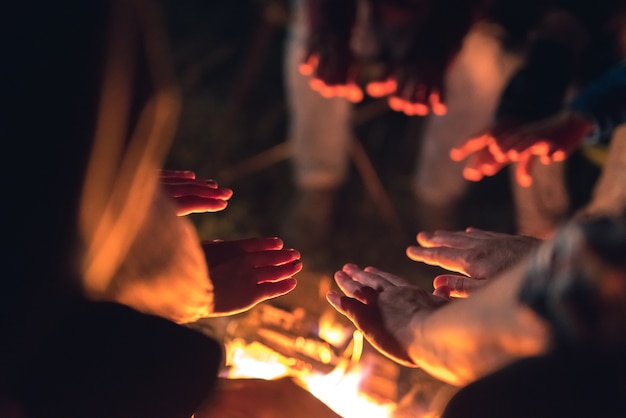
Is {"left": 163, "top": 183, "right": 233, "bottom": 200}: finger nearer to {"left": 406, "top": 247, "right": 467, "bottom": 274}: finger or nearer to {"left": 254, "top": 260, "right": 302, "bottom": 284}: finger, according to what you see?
{"left": 254, "top": 260, "right": 302, "bottom": 284}: finger

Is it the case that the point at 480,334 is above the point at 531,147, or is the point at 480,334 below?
below

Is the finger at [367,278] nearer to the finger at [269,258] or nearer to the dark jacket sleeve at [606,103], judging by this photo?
the finger at [269,258]

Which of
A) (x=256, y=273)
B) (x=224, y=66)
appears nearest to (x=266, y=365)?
(x=256, y=273)

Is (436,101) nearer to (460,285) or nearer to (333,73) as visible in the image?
(333,73)

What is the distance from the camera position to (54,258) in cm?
83

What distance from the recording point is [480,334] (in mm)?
920

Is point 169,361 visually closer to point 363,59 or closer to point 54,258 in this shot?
point 54,258

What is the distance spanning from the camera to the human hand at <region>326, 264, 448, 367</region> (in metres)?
1.13

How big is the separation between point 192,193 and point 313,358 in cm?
60

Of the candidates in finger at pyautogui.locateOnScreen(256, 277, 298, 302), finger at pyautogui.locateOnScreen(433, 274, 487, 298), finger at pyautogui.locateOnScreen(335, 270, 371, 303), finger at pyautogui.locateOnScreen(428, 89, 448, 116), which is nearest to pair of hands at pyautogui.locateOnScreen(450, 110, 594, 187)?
finger at pyautogui.locateOnScreen(428, 89, 448, 116)

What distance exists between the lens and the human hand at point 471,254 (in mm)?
1275

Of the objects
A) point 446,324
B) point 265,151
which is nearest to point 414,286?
point 446,324

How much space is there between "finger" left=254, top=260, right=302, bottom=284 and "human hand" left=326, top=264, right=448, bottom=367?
9cm

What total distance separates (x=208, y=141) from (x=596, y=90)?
1.69 meters
